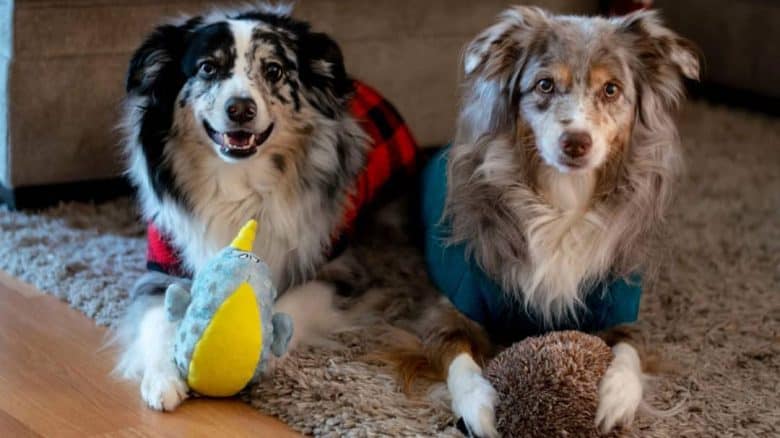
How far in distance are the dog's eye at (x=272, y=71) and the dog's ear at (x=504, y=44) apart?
1.44ft

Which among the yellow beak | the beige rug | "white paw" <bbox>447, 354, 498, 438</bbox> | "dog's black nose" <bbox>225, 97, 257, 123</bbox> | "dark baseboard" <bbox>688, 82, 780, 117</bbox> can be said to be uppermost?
"dog's black nose" <bbox>225, 97, 257, 123</bbox>

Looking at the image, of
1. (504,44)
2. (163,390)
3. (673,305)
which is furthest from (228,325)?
(673,305)

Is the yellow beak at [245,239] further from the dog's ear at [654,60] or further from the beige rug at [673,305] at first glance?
the dog's ear at [654,60]

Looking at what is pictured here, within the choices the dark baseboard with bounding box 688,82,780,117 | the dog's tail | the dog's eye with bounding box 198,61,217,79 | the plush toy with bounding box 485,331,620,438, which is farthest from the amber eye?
the dark baseboard with bounding box 688,82,780,117

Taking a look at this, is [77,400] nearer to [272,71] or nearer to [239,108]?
[239,108]

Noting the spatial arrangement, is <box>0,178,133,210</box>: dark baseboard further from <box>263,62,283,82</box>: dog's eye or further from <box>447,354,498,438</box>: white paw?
<box>447,354,498,438</box>: white paw

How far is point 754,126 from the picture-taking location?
4613mm

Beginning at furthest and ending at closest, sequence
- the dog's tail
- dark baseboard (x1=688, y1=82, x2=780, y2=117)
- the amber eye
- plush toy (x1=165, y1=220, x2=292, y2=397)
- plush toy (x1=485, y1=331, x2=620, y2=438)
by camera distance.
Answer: dark baseboard (x1=688, y1=82, x2=780, y2=117), the dog's tail, the amber eye, plush toy (x1=165, y1=220, x2=292, y2=397), plush toy (x1=485, y1=331, x2=620, y2=438)

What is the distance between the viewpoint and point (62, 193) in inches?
133

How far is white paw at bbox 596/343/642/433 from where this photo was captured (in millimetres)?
2219

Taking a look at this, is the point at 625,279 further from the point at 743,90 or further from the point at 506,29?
the point at 743,90

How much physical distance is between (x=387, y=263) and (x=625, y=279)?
85cm

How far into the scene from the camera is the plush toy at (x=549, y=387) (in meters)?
2.13

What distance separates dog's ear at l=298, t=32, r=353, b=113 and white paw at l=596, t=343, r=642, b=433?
0.91m
